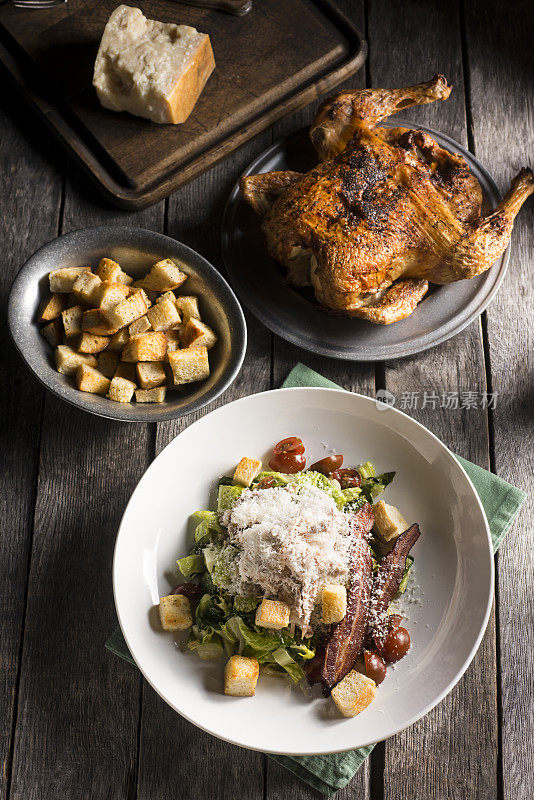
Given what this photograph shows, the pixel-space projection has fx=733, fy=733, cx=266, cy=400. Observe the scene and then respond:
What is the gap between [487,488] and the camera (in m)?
2.28

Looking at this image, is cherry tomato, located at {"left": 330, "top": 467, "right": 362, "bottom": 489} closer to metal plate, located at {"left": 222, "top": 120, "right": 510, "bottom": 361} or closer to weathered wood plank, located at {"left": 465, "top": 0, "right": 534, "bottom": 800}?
metal plate, located at {"left": 222, "top": 120, "right": 510, "bottom": 361}

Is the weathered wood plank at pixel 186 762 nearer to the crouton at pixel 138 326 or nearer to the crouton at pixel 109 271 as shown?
the crouton at pixel 138 326

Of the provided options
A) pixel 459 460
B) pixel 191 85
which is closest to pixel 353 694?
pixel 459 460

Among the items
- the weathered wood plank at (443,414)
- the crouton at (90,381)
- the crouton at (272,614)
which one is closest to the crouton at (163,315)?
the crouton at (90,381)

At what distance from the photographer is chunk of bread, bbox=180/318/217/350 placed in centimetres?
217

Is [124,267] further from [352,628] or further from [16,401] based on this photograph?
[352,628]

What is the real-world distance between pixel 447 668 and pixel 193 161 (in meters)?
1.75

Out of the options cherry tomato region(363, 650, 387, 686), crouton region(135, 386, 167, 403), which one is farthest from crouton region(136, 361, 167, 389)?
cherry tomato region(363, 650, 387, 686)

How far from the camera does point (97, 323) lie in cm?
215

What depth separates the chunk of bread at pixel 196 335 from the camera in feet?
7.12

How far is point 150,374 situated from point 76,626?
0.79 metres

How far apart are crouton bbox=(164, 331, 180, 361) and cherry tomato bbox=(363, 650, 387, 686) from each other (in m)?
1.02

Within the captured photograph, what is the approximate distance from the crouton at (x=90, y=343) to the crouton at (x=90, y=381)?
50mm

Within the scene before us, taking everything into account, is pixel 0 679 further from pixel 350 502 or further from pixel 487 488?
pixel 487 488
